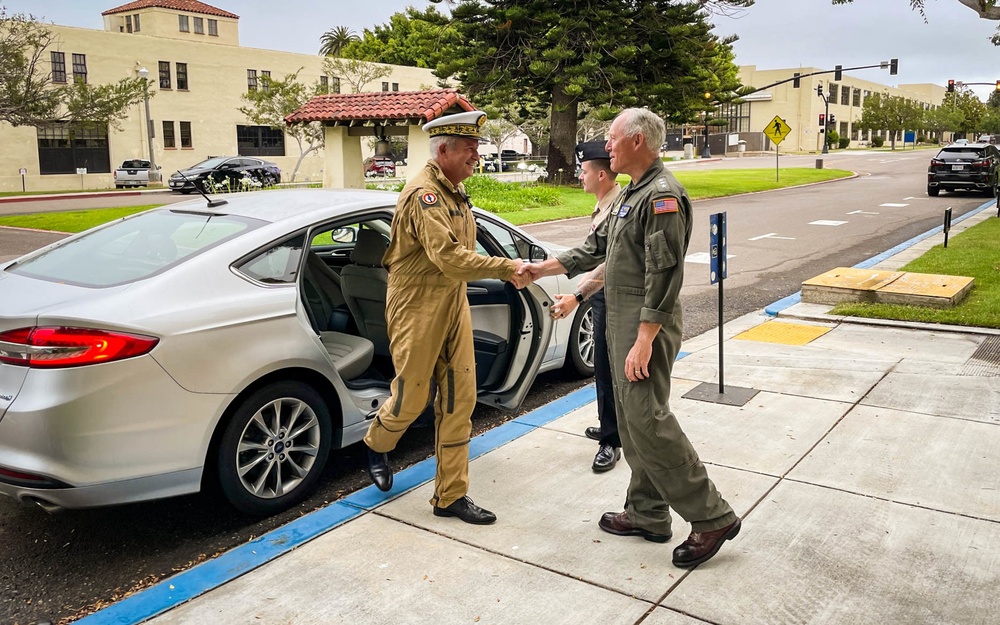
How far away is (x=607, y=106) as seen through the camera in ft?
100

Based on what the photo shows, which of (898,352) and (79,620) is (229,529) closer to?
(79,620)

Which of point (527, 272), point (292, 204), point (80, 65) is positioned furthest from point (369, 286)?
point (80, 65)

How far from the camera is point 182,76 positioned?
164ft

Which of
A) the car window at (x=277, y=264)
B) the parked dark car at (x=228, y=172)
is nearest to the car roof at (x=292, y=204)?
the car window at (x=277, y=264)

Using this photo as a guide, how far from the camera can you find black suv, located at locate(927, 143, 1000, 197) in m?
27.9

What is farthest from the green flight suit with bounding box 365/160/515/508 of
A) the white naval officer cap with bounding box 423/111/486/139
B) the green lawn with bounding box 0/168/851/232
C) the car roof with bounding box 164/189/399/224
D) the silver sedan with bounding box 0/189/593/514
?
the green lawn with bounding box 0/168/851/232

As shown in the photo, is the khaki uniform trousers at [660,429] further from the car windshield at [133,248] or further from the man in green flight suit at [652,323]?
the car windshield at [133,248]

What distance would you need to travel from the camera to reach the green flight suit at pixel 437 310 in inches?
162

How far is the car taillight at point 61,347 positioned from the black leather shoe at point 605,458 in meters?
2.55

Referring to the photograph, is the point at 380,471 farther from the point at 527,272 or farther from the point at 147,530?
the point at 527,272

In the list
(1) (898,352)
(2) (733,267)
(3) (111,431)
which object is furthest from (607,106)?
(3) (111,431)

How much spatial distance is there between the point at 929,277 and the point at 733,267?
4053mm

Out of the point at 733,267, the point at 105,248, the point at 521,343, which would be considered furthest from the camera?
the point at 733,267

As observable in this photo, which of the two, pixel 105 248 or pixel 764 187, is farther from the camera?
pixel 764 187
